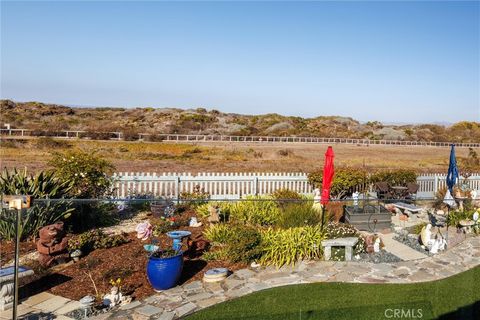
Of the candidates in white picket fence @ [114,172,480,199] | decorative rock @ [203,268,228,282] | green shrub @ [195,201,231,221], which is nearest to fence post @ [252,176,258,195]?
white picket fence @ [114,172,480,199]

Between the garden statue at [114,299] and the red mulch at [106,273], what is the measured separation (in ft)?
0.81

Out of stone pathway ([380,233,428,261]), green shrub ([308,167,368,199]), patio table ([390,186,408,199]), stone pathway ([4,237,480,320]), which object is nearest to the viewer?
stone pathway ([4,237,480,320])

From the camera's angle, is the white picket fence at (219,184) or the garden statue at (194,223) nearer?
the garden statue at (194,223)

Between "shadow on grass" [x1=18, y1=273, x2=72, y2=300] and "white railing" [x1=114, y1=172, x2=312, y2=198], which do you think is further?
"white railing" [x1=114, y1=172, x2=312, y2=198]

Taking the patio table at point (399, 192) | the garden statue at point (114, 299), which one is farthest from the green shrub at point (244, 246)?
the patio table at point (399, 192)

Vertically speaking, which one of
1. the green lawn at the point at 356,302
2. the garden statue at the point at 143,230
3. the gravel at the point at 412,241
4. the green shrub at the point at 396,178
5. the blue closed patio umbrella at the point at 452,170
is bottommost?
the green lawn at the point at 356,302

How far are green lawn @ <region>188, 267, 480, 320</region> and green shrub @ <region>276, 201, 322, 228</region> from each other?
8.80 feet

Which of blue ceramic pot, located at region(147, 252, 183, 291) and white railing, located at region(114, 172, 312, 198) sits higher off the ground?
white railing, located at region(114, 172, 312, 198)

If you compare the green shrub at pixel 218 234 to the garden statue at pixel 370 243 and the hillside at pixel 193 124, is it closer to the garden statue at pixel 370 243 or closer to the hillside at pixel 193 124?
the garden statue at pixel 370 243

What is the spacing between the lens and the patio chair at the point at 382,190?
46.0ft

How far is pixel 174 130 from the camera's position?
55625 mm

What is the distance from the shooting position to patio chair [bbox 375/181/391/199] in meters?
14.0

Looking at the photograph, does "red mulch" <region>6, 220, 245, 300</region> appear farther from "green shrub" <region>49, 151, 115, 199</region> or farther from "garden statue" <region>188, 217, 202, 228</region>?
"green shrub" <region>49, 151, 115, 199</region>

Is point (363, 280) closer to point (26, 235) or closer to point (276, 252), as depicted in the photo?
point (276, 252)
